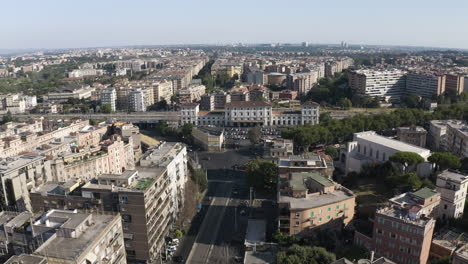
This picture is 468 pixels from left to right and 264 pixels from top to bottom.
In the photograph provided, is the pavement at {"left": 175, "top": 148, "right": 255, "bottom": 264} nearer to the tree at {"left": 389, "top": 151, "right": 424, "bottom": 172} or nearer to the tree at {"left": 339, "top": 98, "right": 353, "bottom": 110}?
the tree at {"left": 389, "top": 151, "right": 424, "bottom": 172}

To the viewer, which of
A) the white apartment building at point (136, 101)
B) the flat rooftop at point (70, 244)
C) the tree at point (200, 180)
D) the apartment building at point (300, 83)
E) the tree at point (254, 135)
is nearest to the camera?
the flat rooftop at point (70, 244)

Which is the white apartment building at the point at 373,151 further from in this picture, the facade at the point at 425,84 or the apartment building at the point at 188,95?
the facade at the point at 425,84

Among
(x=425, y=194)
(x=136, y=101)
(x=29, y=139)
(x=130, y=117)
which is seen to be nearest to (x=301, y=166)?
(x=425, y=194)

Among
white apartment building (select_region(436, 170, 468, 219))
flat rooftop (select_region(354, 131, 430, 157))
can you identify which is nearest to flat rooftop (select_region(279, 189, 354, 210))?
white apartment building (select_region(436, 170, 468, 219))

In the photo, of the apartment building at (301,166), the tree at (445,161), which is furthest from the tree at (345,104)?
the apartment building at (301,166)

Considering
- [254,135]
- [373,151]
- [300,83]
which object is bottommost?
[254,135]

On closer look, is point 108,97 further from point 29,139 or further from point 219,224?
point 219,224
